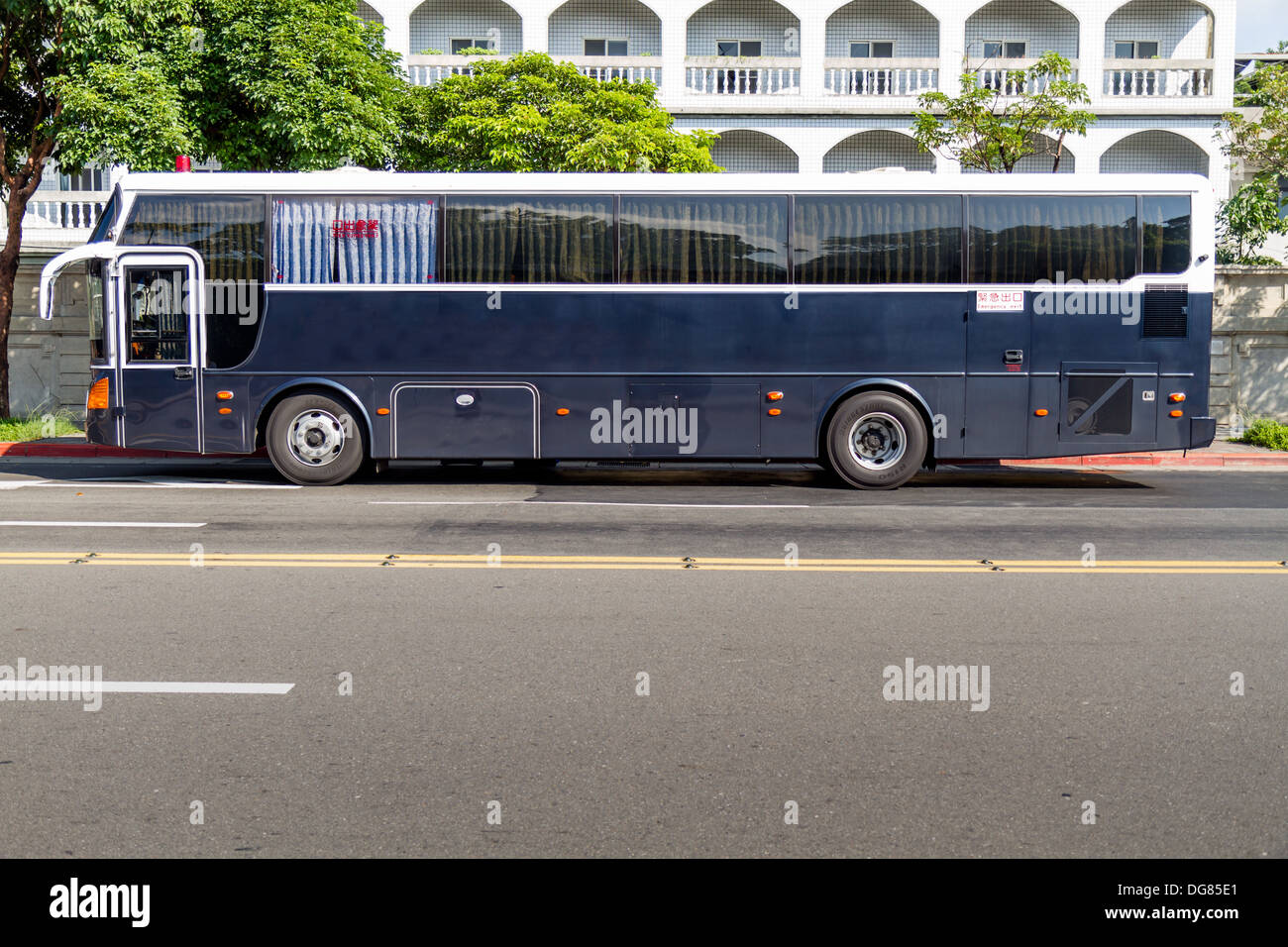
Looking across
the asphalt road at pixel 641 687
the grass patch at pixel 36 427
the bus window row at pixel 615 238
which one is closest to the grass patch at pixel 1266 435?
the bus window row at pixel 615 238

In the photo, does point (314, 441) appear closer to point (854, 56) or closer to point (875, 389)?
point (875, 389)

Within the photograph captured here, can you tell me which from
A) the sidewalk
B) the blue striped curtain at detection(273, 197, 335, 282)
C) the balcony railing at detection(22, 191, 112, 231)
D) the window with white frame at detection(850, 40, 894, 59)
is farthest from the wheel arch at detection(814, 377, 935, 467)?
the window with white frame at detection(850, 40, 894, 59)

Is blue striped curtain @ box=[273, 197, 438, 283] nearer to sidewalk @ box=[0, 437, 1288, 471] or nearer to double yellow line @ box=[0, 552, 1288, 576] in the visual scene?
sidewalk @ box=[0, 437, 1288, 471]

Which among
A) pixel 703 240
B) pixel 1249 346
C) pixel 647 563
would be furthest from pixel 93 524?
pixel 1249 346

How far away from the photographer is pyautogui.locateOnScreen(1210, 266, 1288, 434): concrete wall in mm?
20734

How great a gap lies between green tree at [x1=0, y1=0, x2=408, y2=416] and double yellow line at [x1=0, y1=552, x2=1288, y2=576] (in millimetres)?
10903

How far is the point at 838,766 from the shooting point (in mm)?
4863

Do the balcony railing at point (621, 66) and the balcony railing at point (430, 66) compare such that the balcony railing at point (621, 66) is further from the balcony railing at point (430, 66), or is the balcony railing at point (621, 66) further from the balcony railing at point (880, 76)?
the balcony railing at point (880, 76)

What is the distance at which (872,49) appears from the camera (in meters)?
36.8

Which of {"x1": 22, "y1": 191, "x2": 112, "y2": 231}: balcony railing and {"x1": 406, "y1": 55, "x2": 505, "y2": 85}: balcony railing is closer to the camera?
{"x1": 22, "y1": 191, "x2": 112, "y2": 231}: balcony railing

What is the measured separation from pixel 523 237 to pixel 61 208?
20.5 metres
